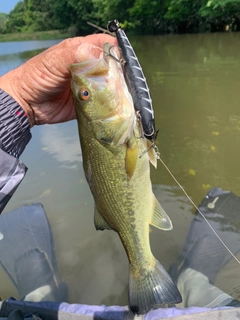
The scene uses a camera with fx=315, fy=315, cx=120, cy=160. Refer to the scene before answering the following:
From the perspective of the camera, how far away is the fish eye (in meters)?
1.68

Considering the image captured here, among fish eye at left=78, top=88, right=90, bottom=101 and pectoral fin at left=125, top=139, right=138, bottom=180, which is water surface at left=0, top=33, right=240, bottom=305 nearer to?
pectoral fin at left=125, top=139, right=138, bottom=180

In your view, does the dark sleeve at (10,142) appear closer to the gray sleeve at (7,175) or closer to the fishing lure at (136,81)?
the gray sleeve at (7,175)

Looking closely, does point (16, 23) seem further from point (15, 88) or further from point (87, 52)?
point (87, 52)

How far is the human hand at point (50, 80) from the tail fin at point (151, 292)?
1.28m

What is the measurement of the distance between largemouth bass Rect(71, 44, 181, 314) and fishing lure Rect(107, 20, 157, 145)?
0.04 meters

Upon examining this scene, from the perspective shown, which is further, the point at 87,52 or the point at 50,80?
the point at 50,80

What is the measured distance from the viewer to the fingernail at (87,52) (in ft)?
5.73

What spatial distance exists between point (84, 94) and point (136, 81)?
0.30 m

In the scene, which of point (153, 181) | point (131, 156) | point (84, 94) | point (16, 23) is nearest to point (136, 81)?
point (84, 94)

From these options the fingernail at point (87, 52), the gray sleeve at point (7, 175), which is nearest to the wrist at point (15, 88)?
the gray sleeve at point (7, 175)

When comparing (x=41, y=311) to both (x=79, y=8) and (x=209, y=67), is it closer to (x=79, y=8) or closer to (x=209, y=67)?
(x=209, y=67)

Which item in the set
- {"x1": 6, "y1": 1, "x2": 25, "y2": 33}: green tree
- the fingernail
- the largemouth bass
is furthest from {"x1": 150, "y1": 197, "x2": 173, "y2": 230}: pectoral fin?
{"x1": 6, "y1": 1, "x2": 25, "y2": 33}: green tree

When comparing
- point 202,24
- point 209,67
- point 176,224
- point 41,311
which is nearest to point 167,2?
point 202,24

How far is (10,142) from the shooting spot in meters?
2.00
